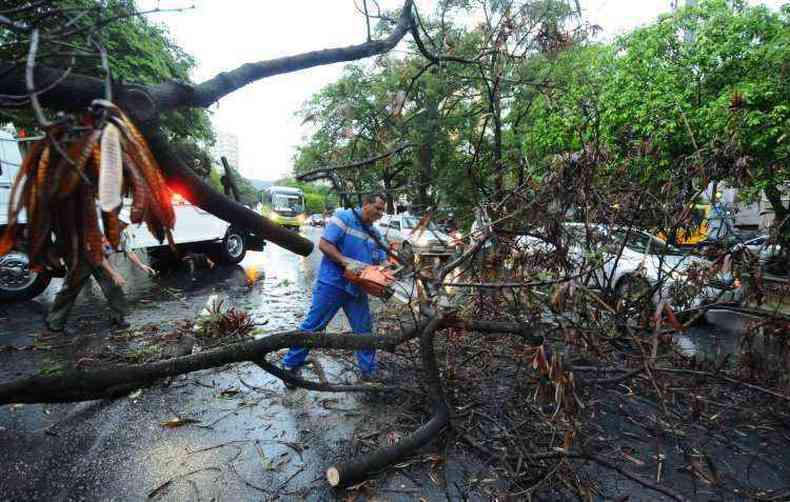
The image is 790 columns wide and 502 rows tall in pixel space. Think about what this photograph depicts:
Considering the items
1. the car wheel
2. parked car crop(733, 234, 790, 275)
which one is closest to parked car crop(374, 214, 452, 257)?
the car wheel

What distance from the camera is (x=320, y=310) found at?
11.5 feet

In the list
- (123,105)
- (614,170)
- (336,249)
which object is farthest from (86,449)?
(614,170)

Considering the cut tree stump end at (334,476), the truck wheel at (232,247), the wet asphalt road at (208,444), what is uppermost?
the cut tree stump end at (334,476)

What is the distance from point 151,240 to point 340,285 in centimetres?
628

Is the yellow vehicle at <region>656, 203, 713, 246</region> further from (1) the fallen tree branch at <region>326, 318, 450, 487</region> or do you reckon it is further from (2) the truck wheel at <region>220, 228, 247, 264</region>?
(2) the truck wheel at <region>220, 228, 247, 264</region>

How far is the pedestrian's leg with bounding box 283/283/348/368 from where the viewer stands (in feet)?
11.3

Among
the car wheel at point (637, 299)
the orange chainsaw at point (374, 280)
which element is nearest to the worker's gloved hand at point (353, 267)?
the orange chainsaw at point (374, 280)

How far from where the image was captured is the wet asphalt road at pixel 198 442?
2170 mm

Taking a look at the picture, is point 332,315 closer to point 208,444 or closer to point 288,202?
point 208,444

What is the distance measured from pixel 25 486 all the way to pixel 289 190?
88.5 ft

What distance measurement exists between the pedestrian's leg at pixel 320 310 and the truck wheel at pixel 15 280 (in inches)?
184

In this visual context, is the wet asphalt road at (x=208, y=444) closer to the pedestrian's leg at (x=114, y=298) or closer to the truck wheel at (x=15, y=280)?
the pedestrian's leg at (x=114, y=298)

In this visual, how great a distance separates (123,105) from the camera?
48.4 inches

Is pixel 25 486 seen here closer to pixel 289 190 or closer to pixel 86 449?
pixel 86 449
